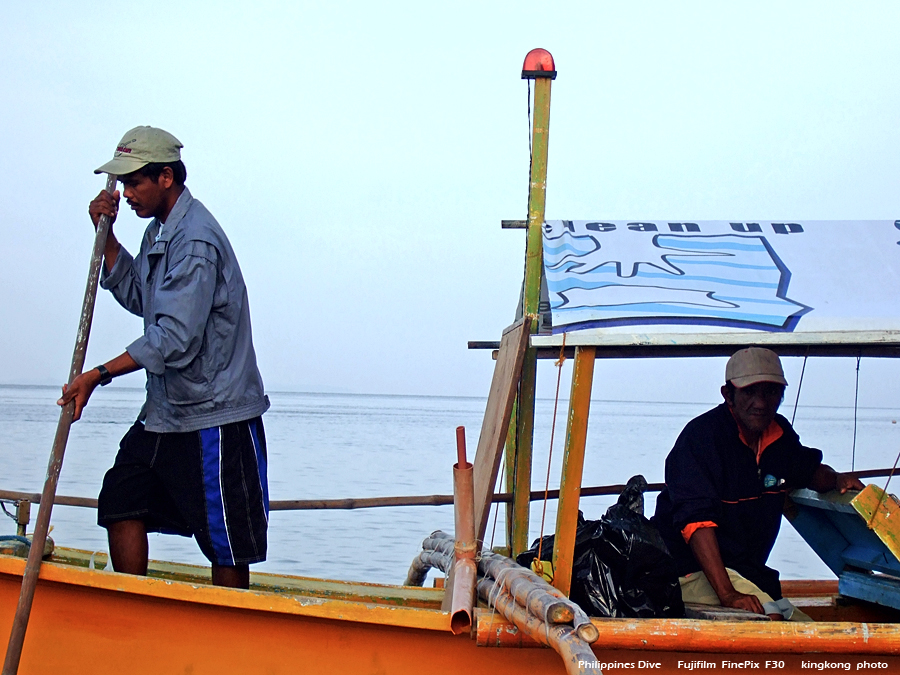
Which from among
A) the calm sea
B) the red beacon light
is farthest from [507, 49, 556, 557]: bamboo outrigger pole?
the calm sea

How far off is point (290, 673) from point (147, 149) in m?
1.79

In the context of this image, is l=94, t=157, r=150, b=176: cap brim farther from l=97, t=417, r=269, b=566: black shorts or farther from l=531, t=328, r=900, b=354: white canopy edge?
l=531, t=328, r=900, b=354: white canopy edge

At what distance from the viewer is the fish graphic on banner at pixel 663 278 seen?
2656 millimetres

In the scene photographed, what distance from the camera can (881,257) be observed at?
3.22 metres

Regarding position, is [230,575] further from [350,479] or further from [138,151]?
[350,479]

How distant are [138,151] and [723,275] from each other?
2022 mm

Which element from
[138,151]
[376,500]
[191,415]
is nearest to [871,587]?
[376,500]

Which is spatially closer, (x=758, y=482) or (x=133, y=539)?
(x=133, y=539)

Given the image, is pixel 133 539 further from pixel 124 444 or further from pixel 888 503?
pixel 888 503

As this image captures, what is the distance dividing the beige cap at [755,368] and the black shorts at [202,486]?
1.82m

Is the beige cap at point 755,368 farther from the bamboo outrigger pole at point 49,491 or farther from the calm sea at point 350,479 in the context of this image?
the calm sea at point 350,479

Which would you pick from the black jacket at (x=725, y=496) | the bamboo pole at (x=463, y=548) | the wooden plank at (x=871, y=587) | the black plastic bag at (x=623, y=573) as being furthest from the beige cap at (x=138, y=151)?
the wooden plank at (x=871, y=587)

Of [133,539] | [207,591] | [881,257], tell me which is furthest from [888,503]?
[133,539]

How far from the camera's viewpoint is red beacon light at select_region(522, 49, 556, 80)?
3785 mm
